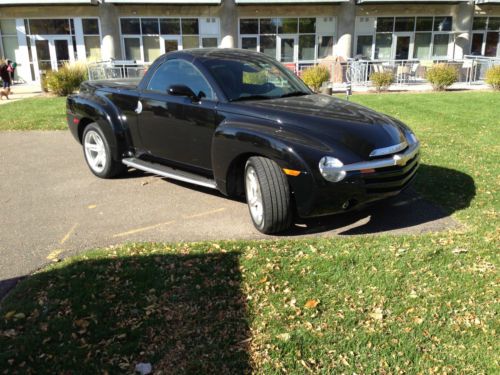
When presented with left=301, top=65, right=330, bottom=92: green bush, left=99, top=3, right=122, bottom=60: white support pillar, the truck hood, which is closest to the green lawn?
the truck hood

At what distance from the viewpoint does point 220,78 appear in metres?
5.20

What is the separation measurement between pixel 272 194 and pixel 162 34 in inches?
897

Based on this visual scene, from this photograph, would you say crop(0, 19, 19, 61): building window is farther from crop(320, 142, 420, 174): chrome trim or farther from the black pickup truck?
crop(320, 142, 420, 174): chrome trim

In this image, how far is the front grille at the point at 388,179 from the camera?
14.1 feet

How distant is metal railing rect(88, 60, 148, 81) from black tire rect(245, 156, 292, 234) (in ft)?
54.3

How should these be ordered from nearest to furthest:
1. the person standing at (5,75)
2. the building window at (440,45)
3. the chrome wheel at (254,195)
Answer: the chrome wheel at (254,195) < the person standing at (5,75) < the building window at (440,45)

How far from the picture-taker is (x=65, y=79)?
1773 cm

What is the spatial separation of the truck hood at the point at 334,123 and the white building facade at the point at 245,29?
20049 mm

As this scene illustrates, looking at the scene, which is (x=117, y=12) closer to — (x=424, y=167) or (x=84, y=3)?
(x=84, y=3)

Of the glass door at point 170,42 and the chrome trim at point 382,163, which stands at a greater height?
the glass door at point 170,42

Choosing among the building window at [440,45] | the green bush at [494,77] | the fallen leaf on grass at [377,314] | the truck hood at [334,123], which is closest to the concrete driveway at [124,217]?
the truck hood at [334,123]

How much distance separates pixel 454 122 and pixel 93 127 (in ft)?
25.7

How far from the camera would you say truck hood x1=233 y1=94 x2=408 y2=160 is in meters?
4.29

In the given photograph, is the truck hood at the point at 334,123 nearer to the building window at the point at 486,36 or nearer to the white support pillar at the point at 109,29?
the white support pillar at the point at 109,29
